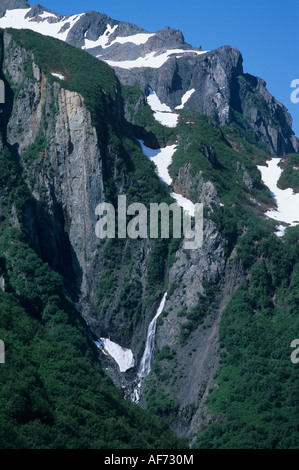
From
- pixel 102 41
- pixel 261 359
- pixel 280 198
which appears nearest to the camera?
pixel 261 359

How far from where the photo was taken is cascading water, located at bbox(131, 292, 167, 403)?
90.7 meters

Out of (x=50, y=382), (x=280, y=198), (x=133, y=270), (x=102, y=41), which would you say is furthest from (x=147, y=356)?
(x=102, y=41)

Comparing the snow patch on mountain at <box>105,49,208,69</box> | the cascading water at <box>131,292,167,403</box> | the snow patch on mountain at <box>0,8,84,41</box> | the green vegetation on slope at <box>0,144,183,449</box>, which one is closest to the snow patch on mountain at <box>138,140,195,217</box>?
the cascading water at <box>131,292,167,403</box>

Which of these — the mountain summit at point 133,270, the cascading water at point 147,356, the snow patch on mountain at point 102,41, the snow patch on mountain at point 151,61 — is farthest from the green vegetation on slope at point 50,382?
the snow patch on mountain at point 102,41

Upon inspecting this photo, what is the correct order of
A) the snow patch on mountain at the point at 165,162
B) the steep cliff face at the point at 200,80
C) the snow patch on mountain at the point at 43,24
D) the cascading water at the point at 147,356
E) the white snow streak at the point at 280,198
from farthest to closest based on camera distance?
the snow patch on mountain at the point at 43,24 < the steep cliff face at the point at 200,80 < the white snow streak at the point at 280,198 < the snow patch on mountain at the point at 165,162 < the cascading water at the point at 147,356

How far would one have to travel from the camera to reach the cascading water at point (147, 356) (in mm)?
90700

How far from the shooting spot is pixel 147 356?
94.0 meters

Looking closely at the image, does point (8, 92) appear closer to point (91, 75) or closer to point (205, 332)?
point (91, 75)

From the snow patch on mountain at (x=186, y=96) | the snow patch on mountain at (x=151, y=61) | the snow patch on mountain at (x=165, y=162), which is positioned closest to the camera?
the snow patch on mountain at (x=165, y=162)

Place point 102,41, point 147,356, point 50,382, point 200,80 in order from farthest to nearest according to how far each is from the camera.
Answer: point 102,41, point 200,80, point 147,356, point 50,382

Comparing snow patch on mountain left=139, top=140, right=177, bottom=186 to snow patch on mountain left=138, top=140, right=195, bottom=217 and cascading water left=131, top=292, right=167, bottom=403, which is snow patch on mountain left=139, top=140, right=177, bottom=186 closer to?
snow patch on mountain left=138, top=140, right=195, bottom=217

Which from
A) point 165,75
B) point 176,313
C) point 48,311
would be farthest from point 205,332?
point 165,75

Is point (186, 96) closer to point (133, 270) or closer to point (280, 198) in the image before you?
point (280, 198)

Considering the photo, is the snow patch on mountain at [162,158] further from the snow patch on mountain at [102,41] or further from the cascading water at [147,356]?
the snow patch on mountain at [102,41]
